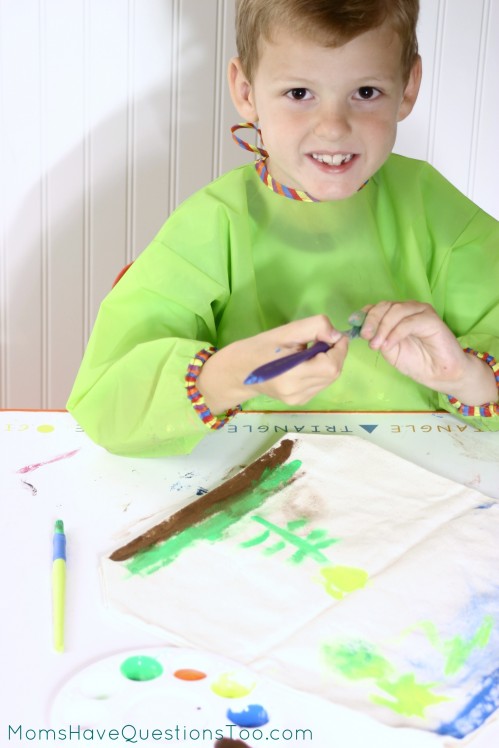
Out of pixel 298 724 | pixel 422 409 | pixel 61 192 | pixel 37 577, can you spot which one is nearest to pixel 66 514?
pixel 37 577

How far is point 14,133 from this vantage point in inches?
62.1

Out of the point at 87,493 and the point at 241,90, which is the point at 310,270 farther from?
the point at 87,493

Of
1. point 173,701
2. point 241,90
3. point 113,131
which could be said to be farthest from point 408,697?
point 113,131

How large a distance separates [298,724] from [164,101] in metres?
1.21

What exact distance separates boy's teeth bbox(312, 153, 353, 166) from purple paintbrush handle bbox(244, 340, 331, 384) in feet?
0.81

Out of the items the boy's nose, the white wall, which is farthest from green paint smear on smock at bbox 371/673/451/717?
the white wall

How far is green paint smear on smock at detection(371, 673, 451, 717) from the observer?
22.7 inches

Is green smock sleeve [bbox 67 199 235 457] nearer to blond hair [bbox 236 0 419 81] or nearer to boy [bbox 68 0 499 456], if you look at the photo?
boy [bbox 68 0 499 456]

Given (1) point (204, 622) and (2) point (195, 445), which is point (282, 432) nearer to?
(2) point (195, 445)

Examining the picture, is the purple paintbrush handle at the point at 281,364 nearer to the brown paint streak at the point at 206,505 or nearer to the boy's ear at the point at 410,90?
the brown paint streak at the point at 206,505

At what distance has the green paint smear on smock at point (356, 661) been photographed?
1.99 ft

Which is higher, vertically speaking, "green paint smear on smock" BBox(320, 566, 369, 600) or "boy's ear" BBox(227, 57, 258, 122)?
"boy's ear" BBox(227, 57, 258, 122)

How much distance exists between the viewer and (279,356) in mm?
848

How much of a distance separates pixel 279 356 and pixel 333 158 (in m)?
0.26
